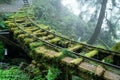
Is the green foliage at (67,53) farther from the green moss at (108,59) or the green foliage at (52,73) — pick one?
the green moss at (108,59)

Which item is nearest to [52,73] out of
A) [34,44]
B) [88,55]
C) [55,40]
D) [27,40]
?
[88,55]

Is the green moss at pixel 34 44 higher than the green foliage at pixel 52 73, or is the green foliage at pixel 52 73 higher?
the green moss at pixel 34 44

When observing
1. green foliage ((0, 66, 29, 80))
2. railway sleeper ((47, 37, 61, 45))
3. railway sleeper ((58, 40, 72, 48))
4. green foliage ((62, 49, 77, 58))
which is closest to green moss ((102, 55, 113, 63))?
green foliage ((62, 49, 77, 58))

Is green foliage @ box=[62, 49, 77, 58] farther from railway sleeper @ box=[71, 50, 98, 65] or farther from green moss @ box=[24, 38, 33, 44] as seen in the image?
green moss @ box=[24, 38, 33, 44]

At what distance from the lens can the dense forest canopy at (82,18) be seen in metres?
17.7

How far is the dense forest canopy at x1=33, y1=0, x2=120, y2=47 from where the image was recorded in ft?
57.9

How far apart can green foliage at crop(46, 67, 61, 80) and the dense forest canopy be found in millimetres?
10047

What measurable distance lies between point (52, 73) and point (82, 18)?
1454cm

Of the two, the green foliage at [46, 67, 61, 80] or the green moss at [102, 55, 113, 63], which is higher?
the green moss at [102, 55, 113, 63]

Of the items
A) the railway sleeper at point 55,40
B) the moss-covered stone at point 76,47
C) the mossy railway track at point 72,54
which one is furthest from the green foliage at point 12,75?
the moss-covered stone at point 76,47

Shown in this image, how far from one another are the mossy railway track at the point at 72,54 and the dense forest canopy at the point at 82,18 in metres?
7.31

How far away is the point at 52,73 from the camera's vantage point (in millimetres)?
6148

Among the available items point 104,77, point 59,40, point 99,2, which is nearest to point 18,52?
point 59,40

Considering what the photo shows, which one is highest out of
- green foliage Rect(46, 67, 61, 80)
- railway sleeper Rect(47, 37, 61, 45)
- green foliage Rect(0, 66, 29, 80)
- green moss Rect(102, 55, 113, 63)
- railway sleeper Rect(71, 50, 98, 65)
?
railway sleeper Rect(47, 37, 61, 45)
